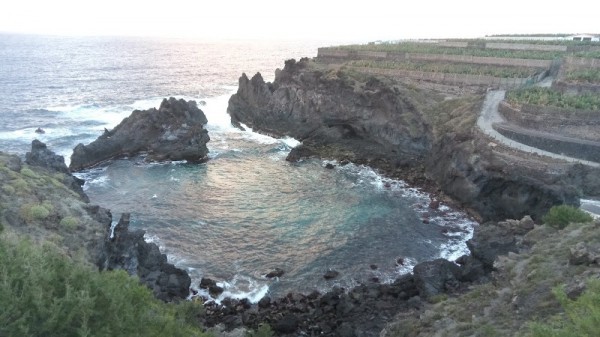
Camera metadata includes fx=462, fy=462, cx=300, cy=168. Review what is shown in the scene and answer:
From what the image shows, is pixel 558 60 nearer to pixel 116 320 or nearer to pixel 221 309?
pixel 221 309

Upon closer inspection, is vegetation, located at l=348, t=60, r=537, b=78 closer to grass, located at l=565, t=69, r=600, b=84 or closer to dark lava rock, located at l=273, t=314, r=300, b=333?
grass, located at l=565, t=69, r=600, b=84

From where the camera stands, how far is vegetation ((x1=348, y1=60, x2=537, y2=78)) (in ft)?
241

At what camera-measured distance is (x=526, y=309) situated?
20.3 metres

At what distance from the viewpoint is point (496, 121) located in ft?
184

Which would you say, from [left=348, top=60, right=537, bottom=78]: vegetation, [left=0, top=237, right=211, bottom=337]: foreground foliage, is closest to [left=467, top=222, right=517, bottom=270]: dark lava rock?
[left=0, top=237, right=211, bottom=337]: foreground foliage

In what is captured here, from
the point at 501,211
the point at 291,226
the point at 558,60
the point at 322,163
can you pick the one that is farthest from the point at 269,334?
the point at 558,60

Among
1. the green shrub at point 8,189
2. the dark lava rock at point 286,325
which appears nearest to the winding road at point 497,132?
the dark lava rock at point 286,325

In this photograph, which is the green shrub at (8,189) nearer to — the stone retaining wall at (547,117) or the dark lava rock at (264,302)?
the dark lava rock at (264,302)

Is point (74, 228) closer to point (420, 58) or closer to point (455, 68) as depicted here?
point (455, 68)

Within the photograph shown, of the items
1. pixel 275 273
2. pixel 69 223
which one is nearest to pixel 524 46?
pixel 275 273

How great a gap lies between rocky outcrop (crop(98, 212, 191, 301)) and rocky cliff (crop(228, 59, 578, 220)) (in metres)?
30.5

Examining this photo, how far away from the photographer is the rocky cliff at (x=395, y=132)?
4569 centimetres

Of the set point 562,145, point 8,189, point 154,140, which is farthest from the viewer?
point 154,140

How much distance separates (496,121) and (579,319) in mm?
47730
